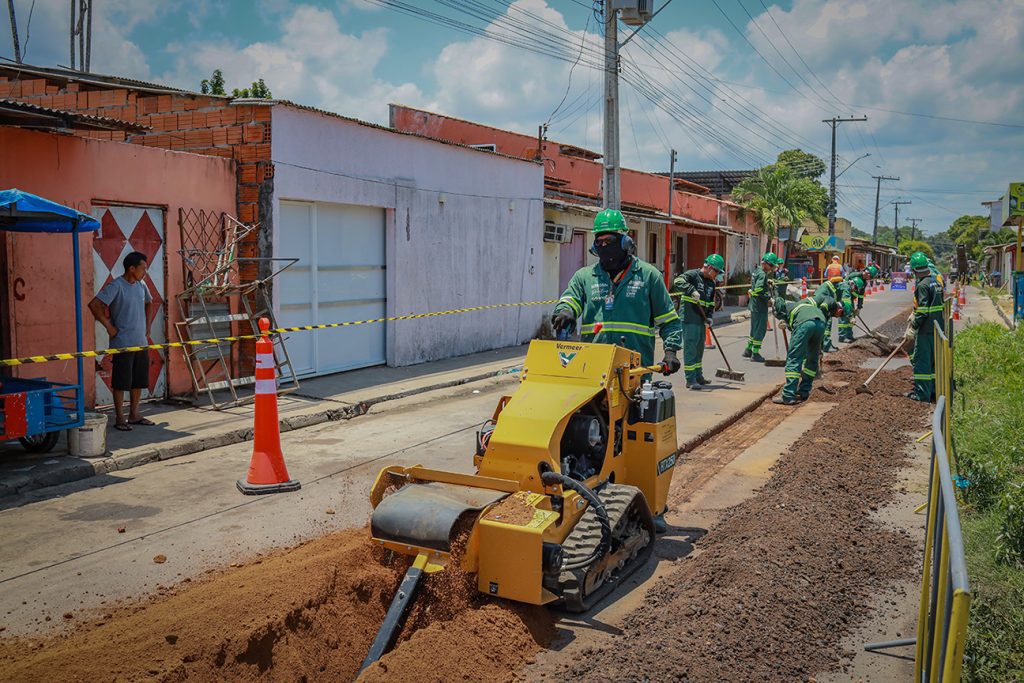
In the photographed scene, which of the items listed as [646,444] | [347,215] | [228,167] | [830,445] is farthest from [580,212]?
[646,444]

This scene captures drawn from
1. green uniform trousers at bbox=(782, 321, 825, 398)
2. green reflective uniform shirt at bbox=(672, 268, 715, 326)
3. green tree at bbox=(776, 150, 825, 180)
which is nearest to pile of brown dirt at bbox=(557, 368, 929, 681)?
green uniform trousers at bbox=(782, 321, 825, 398)

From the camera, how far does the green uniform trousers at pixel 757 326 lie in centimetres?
1609

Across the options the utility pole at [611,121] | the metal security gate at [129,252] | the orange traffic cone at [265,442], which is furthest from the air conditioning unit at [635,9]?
the orange traffic cone at [265,442]

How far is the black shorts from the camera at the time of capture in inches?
337

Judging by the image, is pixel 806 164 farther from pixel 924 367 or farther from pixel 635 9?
pixel 924 367

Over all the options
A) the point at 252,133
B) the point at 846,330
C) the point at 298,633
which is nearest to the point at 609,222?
the point at 298,633

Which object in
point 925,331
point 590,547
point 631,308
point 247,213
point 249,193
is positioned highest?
point 249,193

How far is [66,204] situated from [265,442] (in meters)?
4.16

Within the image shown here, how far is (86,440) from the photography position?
760 cm

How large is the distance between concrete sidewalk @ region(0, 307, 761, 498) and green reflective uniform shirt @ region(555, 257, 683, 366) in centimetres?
395

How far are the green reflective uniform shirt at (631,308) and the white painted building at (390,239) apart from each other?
→ 20.5 ft

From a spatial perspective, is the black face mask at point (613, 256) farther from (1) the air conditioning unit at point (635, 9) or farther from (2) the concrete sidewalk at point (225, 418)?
(1) the air conditioning unit at point (635, 9)

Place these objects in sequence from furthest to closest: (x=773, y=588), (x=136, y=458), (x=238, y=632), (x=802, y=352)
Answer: (x=802, y=352) < (x=136, y=458) < (x=773, y=588) < (x=238, y=632)

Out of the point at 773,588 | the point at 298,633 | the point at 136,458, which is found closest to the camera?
the point at 298,633
